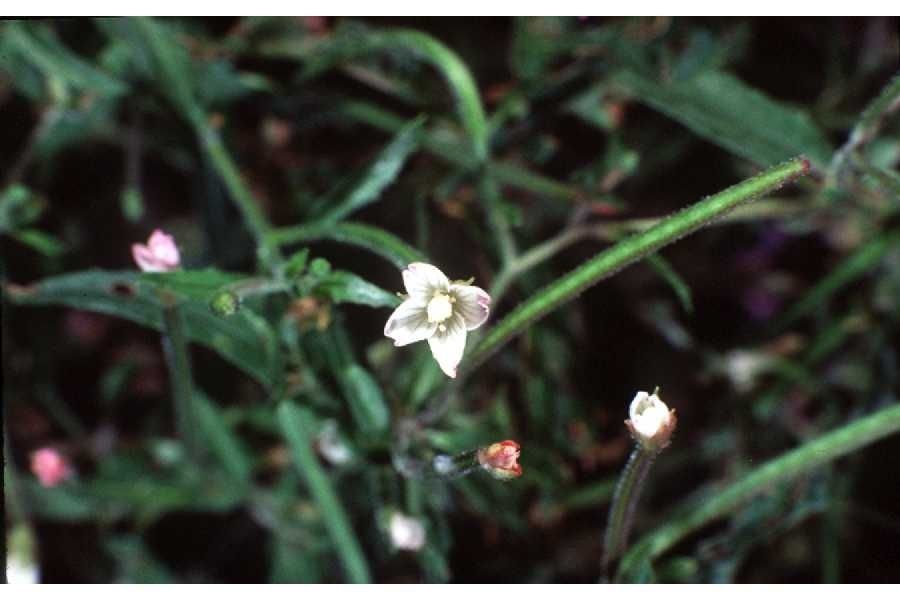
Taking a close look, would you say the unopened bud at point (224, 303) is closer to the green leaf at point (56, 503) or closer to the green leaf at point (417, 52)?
the green leaf at point (417, 52)

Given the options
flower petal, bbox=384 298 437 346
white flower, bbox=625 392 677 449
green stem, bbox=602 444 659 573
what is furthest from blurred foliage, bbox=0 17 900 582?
white flower, bbox=625 392 677 449

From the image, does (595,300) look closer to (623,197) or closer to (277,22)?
(623,197)

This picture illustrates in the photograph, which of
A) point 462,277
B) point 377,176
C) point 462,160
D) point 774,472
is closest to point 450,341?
point 377,176

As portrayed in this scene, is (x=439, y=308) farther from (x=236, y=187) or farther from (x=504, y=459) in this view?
(x=236, y=187)

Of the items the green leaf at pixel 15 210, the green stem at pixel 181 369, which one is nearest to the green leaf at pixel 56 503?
the green stem at pixel 181 369

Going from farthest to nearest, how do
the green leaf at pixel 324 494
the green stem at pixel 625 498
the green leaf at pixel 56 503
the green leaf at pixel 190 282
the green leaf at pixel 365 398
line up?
1. the green leaf at pixel 56 503
2. the green leaf at pixel 324 494
3. the green leaf at pixel 365 398
4. the green leaf at pixel 190 282
5. the green stem at pixel 625 498

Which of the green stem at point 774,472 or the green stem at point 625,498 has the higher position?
the green stem at point 774,472
